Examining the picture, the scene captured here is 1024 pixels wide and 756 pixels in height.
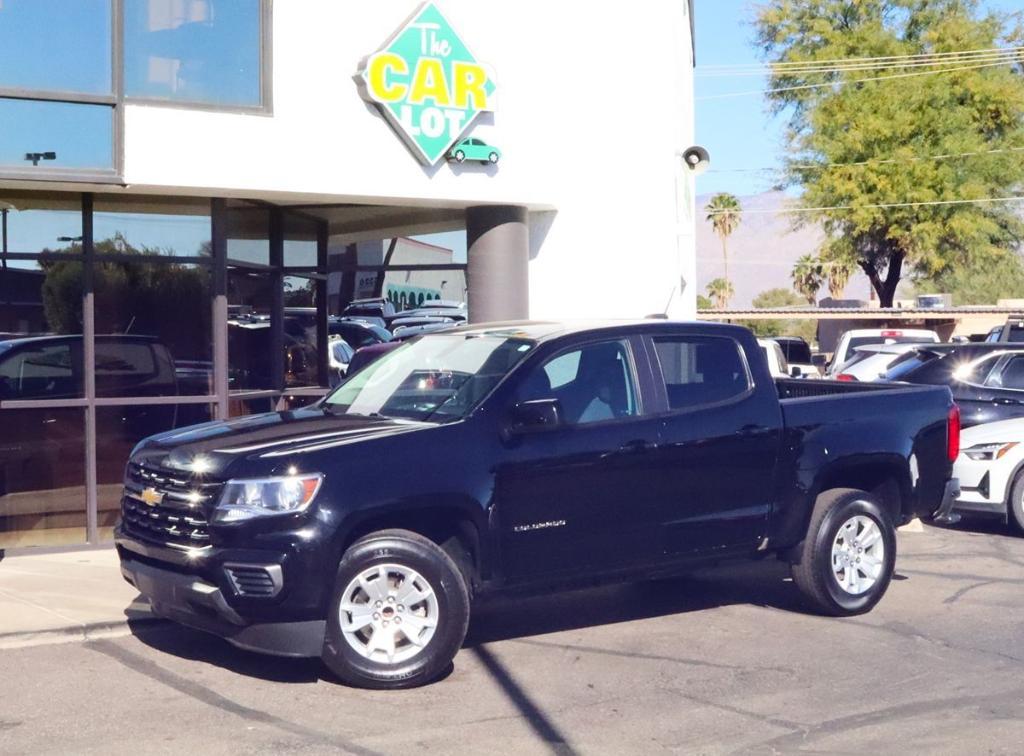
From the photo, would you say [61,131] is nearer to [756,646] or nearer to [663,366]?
[663,366]

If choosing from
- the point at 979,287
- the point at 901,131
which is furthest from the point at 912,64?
the point at 979,287

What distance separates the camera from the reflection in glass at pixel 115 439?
11.5 metres

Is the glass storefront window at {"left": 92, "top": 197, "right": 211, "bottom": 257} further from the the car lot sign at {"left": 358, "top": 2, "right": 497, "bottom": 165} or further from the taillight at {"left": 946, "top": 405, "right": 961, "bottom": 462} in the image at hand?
the taillight at {"left": 946, "top": 405, "right": 961, "bottom": 462}

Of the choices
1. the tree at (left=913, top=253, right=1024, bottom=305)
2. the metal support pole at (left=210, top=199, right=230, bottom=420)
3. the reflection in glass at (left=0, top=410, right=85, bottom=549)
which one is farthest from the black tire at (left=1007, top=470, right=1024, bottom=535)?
the tree at (left=913, top=253, right=1024, bottom=305)

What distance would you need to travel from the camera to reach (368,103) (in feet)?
39.4

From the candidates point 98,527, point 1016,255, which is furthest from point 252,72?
point 1016,255

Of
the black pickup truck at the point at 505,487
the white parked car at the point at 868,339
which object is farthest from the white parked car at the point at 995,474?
the white parked car at the point at 868,339

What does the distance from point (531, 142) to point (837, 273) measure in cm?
4579

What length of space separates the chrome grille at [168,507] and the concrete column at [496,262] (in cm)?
607

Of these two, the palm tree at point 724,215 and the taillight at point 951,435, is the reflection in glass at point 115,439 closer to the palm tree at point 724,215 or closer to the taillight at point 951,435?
the taillight at point 951,435

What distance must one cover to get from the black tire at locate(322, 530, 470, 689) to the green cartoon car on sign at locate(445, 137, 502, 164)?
19.4 ft

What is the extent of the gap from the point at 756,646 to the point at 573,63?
23.2 feet

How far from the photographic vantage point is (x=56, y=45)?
10.9 meters

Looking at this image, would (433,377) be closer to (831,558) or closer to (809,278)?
(831,558)
